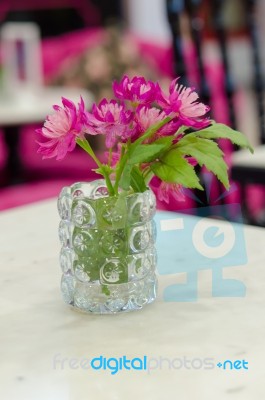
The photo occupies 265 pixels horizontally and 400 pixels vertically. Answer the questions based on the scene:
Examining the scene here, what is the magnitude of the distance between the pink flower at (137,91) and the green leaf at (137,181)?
0.08 m

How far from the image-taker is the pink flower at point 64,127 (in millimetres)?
870

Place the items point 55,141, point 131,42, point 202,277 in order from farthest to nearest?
point 131,42 < point 202,277 < point 55,141

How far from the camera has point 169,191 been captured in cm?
94

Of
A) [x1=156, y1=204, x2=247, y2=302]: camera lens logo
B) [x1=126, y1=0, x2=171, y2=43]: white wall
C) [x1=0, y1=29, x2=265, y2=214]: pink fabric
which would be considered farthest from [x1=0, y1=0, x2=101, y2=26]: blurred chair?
[x1=156, y1=204, x2=247, y2=302]: camera lens logo

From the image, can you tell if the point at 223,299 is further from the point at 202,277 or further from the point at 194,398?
the point at 194,398

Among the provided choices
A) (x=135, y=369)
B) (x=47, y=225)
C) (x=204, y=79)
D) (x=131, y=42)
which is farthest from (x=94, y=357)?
(x=131, y=42)

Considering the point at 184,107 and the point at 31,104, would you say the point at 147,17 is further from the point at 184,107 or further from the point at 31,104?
the point at 184,107

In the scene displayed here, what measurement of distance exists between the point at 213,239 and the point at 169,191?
0.64 ft

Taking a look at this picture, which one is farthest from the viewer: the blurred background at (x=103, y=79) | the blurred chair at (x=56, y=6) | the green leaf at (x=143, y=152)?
the blurred chair at (x=56, y=6)

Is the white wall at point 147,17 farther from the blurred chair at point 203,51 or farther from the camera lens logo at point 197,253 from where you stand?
the camera lens logo at point 197,253

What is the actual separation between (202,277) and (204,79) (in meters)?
1.13

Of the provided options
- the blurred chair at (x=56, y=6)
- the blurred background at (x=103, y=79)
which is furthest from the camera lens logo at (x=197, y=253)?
the blurred chair at (x=56, y=6)

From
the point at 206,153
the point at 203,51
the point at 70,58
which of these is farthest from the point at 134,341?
the point at 70,58

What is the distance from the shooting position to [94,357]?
789mm
